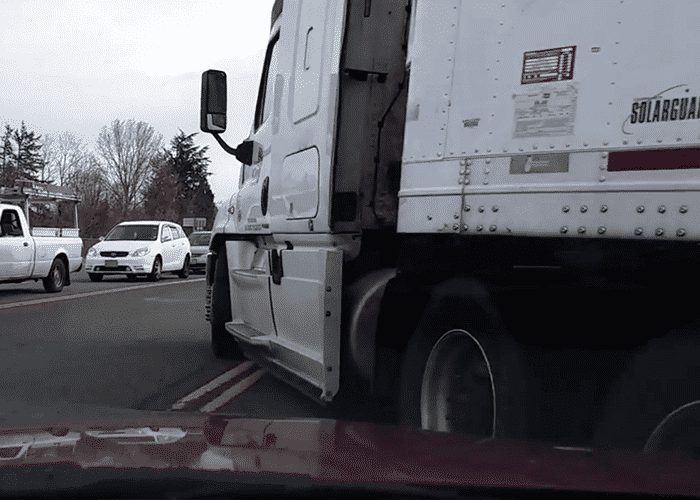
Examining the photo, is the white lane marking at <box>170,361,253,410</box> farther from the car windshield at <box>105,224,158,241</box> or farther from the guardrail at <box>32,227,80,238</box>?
the car windshield at <box>105,224,158,241</box>

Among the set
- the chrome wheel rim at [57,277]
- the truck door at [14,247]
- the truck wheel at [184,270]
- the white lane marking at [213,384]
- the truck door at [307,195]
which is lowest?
the truck wheel at [184,270]

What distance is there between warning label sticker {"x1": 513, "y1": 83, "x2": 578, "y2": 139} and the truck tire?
2.78 feet

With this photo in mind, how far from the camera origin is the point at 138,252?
23.3 metres

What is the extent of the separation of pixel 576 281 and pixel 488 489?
5.28ft

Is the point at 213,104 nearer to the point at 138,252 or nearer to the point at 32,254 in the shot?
the point at 32,254

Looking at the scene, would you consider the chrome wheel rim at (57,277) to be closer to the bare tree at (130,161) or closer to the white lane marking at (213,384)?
the white lane marking at (213,384)

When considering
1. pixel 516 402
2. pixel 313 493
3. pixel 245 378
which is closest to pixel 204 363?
pixel 245 378

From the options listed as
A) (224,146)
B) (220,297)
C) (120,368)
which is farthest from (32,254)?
(224,146)

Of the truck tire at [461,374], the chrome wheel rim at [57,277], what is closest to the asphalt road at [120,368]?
the truck tire at [461,374]

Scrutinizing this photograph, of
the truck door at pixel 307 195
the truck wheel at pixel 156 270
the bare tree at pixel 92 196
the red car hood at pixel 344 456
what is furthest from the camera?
the bare tree at pixel 92 196

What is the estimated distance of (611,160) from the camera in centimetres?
327

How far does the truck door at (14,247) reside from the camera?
16281mm

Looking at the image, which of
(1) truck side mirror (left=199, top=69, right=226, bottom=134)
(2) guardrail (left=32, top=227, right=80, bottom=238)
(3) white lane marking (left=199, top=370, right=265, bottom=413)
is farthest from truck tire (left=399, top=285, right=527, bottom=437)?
(2) guardrail (left=32, top=227, right=80, bottom=238)

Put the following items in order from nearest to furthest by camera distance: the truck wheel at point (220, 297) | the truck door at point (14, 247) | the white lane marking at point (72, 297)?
the truck wheel at point (220, 297) → the white lane marking at point (72, 297) → the truck door at point (14, 247)
